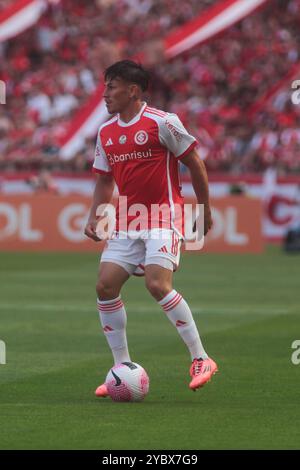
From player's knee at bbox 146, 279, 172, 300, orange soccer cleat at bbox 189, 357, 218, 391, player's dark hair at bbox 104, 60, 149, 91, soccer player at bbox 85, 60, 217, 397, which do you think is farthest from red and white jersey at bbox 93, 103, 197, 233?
orange soccer cleat at bbox 189, 357, 218, 391

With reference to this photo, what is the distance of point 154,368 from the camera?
11109 mm

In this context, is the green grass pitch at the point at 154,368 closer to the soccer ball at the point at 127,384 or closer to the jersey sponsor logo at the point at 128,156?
the soccer ball at the point at 127,384

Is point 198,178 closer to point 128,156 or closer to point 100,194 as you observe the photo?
point 128,156

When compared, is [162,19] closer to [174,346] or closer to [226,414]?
[174,346]

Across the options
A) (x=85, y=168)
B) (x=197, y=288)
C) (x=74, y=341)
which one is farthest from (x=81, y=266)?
(x=74, y=341)

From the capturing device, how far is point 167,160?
9578 millimetres

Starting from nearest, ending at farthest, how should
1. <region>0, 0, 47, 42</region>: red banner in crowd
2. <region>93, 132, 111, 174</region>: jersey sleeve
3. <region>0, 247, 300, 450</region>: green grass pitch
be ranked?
<region>0, 247, 300, 450</region>: green grass pitch
<region>93, 132, 111, 174</region>: jersey sleeve
<region>0, 0, 47, 42</region>: red banner in crowd

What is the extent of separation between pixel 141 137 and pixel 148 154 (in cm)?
14

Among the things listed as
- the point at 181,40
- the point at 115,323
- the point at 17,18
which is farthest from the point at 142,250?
the point at 17,18

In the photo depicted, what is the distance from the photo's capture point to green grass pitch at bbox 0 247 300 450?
25.7 feet

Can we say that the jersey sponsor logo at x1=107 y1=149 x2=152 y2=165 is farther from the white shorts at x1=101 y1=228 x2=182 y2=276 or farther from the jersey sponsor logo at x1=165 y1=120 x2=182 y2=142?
the white shorts at x1=101 y1=228 x2=182 y2=276
